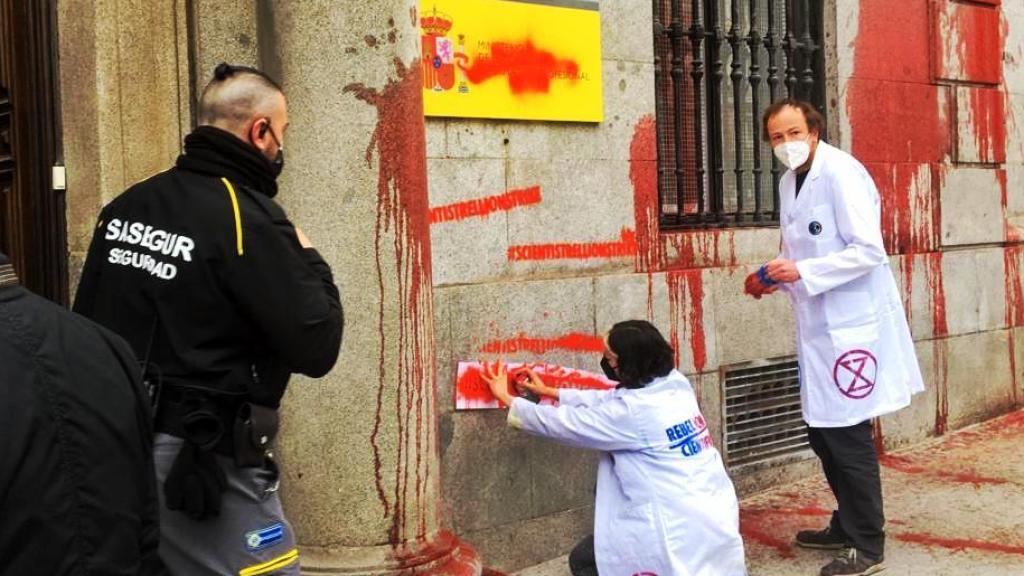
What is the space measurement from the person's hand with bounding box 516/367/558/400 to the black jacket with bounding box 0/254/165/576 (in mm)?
3332

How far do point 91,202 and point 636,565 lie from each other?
2386 mm

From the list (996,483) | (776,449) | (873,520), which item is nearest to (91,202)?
(873,520)

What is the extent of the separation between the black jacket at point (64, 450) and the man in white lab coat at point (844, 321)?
12.4 ft

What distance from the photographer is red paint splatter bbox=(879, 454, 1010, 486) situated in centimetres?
741

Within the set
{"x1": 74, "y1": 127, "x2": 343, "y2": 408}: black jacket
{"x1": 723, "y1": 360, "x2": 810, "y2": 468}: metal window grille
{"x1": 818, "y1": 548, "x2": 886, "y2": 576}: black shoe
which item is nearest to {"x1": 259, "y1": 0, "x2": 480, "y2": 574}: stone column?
{"x1": 74, "y1": 127, "x2": 343, "y2": 408}: black jacket

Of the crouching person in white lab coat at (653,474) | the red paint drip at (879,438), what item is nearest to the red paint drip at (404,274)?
the crouching person in white lab coat at (653,474)

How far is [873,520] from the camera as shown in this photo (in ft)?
18.5

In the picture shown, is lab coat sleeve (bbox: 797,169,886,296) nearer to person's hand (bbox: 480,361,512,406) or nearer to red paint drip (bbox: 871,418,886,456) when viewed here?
person's hand (bbox: 480,361,512,406)

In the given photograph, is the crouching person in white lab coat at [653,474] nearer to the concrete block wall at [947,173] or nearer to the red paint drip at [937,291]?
the concrete block wall at [947,173]

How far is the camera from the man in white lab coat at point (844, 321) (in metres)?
5.59

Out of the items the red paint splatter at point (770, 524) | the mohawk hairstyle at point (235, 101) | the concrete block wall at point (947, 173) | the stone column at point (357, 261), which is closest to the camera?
the mohawk hairstyle at point (235, 101)

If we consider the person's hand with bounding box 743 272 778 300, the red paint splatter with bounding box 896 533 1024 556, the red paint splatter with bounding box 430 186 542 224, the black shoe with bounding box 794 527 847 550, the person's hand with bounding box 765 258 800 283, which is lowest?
the red paint splatter with bounding box 896 533 1024 556

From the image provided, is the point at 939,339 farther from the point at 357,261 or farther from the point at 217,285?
the point at 217,285

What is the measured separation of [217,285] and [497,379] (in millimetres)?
2545
